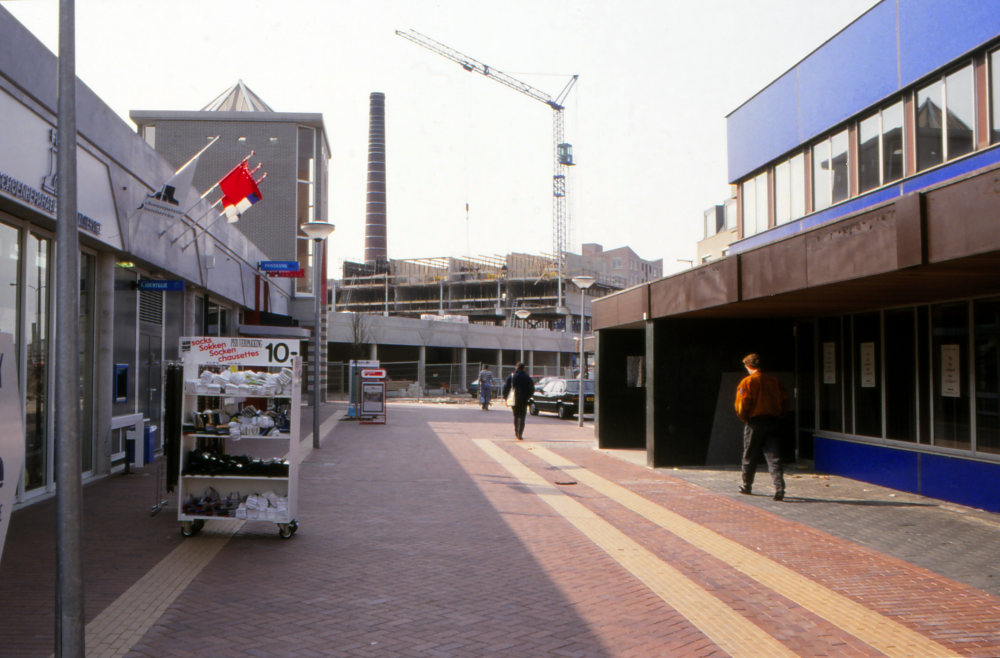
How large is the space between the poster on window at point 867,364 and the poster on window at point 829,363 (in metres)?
0.75

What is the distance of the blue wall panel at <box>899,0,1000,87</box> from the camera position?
A: 1145 centimetres

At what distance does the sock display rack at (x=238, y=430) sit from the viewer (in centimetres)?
793

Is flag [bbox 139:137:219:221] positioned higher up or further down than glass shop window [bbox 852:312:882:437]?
higher up

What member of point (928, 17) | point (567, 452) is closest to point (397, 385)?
point (567, 452)

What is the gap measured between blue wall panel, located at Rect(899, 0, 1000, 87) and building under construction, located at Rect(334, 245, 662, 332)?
72207 mm

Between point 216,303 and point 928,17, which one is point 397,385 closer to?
point 216,303

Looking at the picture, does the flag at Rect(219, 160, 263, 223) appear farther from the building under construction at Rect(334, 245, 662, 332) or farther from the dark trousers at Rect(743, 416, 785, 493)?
the building under construction at Rect(334, 245, 662, 332)

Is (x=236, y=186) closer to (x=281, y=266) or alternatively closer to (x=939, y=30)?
(x=281, y=266)

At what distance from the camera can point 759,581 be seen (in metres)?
6.55

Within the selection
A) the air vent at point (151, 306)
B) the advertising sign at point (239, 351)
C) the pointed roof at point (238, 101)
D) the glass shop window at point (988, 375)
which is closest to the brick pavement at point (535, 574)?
the glass shop window at point (988, 375)

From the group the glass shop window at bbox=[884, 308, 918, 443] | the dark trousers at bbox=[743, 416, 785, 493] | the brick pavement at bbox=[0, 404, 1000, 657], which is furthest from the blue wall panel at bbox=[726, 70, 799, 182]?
the brick pavement at bbox=[0, 404, 1000, 657]

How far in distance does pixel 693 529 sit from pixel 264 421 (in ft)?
14.8

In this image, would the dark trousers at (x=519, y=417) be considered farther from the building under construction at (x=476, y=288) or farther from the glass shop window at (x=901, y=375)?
the building under construction at (x=476, y=288)

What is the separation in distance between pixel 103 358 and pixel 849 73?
43.7ft
